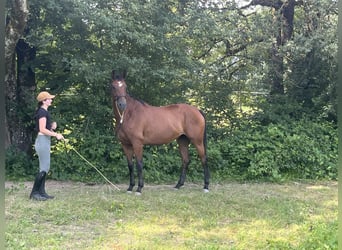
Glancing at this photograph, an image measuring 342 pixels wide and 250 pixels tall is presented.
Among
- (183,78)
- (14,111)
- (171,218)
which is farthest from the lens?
(14,111)

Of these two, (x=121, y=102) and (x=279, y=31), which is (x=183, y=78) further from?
(x=279, y=31)

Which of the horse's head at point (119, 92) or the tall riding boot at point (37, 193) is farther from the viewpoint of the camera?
the horse's head at point (119, 92)

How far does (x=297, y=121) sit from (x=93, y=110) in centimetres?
463

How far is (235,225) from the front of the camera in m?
4.85

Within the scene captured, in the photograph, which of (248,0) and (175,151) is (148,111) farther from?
(248,0)

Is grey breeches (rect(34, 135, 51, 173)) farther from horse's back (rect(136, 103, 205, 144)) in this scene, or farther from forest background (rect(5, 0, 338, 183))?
forest background (rect(5, 0, 338, 183))

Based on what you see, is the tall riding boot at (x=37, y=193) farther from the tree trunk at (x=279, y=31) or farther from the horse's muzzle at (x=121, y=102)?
the tree trunk at (x=279, y=31)

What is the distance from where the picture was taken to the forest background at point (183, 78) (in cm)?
751

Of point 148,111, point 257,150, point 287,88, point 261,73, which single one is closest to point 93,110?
point 148,111

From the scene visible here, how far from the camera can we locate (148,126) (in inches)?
267

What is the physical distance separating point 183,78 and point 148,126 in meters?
1.70

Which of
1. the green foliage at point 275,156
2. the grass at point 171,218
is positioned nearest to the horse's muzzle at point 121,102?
the grass at point 171,218

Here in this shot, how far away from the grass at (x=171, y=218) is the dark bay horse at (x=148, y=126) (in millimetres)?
611

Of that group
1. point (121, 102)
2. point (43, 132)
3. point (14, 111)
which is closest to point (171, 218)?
point (121, 102)
